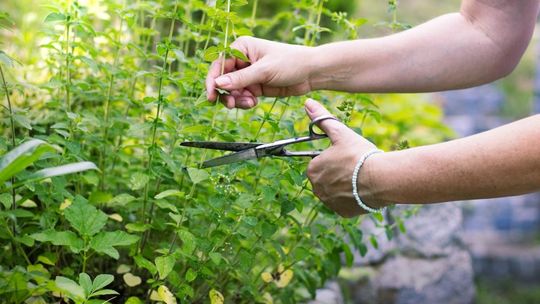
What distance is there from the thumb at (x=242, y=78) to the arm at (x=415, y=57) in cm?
5

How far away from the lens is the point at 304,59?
5.94 feet

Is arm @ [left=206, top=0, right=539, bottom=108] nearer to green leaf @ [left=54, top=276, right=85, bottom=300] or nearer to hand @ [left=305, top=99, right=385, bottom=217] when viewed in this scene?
hand @ [left=305, top=99, right=385, bottom=217]

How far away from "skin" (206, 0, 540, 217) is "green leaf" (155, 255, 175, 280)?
383 millimetres

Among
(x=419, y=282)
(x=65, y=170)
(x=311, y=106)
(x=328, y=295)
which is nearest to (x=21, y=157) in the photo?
(x=65, y=170)

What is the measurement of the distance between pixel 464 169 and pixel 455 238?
7.15 feet

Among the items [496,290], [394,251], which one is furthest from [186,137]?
[496,290]

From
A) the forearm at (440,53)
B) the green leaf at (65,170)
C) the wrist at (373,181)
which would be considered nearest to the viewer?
the green leaf at (65,170)

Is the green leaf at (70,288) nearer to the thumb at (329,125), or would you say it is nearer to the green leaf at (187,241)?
the green leaf at (187,241)

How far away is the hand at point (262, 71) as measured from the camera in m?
1.70

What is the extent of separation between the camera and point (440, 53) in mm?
1986

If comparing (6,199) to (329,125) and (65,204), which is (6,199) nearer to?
(65,204)

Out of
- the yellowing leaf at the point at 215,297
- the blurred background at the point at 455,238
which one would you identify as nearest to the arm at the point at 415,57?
the blurred background at the point at 455,238

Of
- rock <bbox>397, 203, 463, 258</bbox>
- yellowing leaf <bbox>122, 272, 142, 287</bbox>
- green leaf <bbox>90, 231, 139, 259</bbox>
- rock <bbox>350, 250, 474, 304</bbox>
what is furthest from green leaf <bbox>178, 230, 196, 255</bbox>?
rock <bbox>397, 203, 463, 258</bbox>

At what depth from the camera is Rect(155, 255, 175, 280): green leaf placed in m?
1.55
